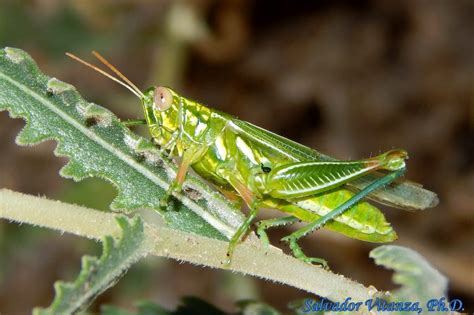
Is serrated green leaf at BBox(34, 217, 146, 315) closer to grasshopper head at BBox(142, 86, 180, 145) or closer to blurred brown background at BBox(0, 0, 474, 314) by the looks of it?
grasshopper head at BBox(142, 86, 180, 145)

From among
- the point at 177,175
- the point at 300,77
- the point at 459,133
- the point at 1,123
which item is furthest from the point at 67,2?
the point at 177,175

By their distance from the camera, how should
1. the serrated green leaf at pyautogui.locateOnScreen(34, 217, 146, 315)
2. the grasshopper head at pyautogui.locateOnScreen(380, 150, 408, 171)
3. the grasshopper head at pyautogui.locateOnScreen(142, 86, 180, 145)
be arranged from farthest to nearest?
the grasshopper head at pyautogui.locateOnScreen(142, 86, 180, 145), the grasshopper head at pyautogui.locateOnScreen(380, 150, 408, 171), the serrated green leaf at pyautogui.locateOnScreen(34, 217, 146, 315)

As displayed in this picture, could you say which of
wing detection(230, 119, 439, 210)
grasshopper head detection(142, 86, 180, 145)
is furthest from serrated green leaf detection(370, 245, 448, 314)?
grasshopper head detection(142, 86, 180, 145)

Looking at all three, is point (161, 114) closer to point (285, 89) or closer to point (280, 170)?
point (280, 170)

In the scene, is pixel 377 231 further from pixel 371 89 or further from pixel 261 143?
pixel 371 89

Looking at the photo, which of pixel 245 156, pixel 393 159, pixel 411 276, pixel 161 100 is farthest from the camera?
pixel 245 156

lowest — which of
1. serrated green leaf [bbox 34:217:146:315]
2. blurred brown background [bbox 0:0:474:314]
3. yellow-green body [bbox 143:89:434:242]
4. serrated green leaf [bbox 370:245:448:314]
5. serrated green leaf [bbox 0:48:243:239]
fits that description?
serrated green leaf [bbox 34:217:146:315]

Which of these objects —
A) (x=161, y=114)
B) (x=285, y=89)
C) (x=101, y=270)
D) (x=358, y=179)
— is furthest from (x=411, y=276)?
(x=285, y=89)
